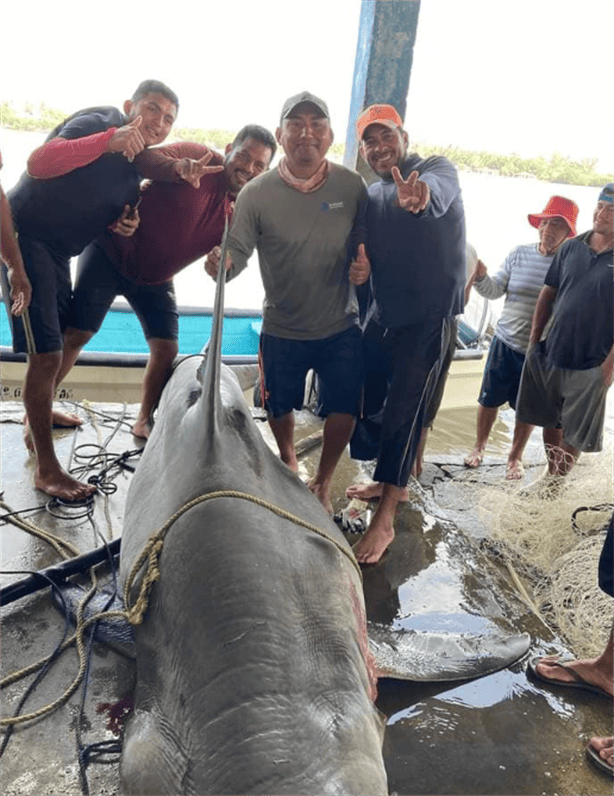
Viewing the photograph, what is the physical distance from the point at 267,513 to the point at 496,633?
67.1 inches

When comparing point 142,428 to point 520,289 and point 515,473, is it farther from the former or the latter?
point 520,289

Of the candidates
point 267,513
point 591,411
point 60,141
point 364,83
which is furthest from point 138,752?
point 364,83

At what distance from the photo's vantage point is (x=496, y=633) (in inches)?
121

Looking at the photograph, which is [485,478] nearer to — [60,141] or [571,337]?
[571,337]

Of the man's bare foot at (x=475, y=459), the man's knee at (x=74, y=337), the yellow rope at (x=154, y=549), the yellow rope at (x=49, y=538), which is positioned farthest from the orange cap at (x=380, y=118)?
the man's bare foot at (x=475, y=459)

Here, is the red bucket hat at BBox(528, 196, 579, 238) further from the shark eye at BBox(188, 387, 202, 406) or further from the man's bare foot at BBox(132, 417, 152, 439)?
the man's bare foot at BBox(132, 417, 152, 439)

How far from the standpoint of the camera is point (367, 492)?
4379mm

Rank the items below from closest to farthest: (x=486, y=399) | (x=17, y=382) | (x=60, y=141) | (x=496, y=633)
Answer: (x=496, y=633), (x=60, y=141), (x=486, y=399), (x=17, y=382)

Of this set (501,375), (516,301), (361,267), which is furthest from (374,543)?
(516,301)

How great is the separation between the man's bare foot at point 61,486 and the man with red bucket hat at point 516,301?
3717 mm

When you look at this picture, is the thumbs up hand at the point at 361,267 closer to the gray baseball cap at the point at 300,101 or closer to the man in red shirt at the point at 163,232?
the gray baseball cap at the point at 300,101

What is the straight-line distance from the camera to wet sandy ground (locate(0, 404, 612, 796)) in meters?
2.20

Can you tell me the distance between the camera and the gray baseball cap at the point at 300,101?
3.58m

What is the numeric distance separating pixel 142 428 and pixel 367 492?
2.06 metres
